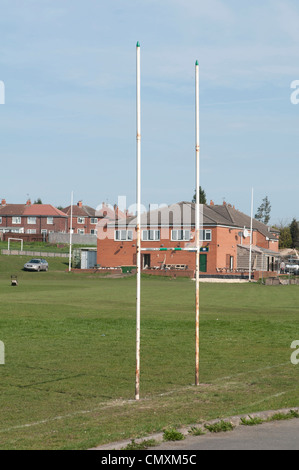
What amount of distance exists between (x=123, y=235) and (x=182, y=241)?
28.9ft

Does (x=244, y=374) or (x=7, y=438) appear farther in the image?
(x=244, y=374)

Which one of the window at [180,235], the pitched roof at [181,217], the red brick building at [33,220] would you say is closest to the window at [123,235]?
the pitched roof at [181,217]

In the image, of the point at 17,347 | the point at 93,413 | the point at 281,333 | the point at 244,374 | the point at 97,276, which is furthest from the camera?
the point at 97,276

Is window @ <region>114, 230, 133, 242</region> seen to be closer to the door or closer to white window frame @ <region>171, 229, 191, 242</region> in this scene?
the door

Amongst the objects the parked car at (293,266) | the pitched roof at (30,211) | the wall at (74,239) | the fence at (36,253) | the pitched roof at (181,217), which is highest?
the pitched roof at (30,211)

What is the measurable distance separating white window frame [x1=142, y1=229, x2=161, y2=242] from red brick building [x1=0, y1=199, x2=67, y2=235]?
183 feet

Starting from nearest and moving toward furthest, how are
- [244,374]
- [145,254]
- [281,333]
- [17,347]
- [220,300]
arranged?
[244,374] → [17,347] → [281,333] → [220,300] → [145,254]

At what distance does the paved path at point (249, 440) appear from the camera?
8250 millimetres

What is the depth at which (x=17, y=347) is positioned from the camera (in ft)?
61.5

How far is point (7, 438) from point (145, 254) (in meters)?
77.7

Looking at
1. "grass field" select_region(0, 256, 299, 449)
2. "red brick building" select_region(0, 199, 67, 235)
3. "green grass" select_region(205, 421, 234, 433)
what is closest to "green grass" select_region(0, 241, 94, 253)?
"red brick building" select_region(0, 199, 67, 235)

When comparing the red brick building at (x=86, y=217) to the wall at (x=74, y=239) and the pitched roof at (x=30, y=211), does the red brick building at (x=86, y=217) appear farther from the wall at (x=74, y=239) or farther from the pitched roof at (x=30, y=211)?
the wall at (x=74, y=239)
